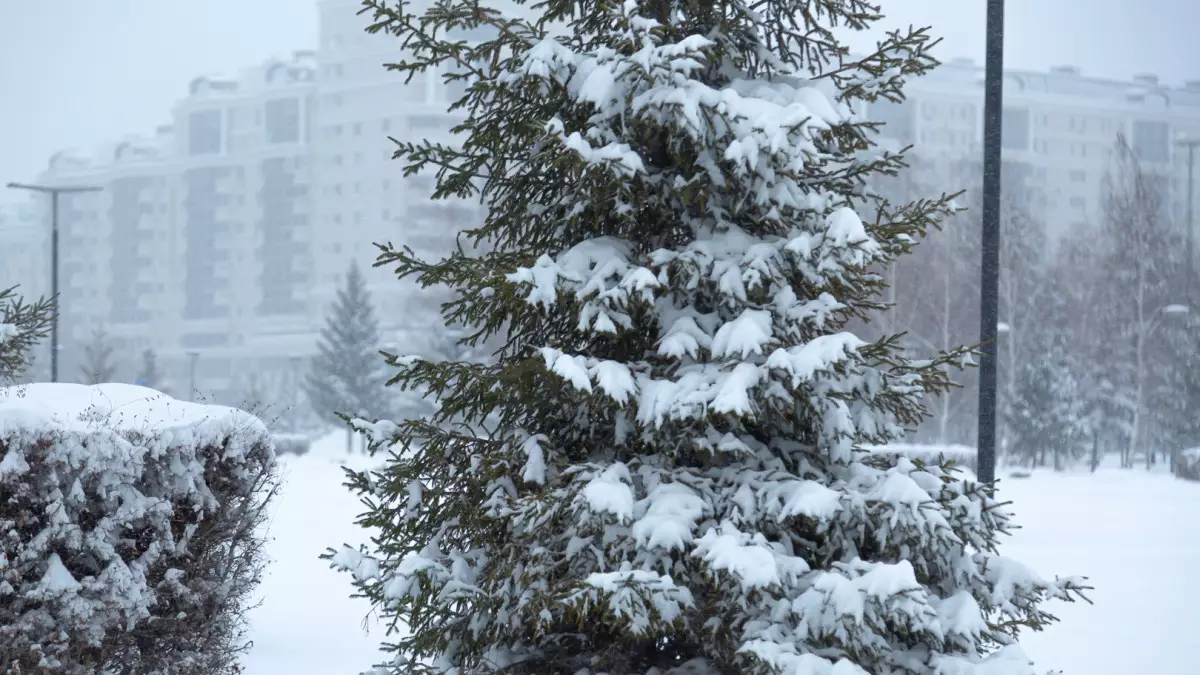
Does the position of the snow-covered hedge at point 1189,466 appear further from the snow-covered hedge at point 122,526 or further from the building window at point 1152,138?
the building window at point 1152,138

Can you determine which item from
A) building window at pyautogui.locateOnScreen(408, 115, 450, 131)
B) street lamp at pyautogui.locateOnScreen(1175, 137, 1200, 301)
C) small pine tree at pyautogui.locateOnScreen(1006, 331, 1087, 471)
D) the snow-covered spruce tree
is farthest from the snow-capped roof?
building window at pyautogui.locateOnScreen(408, 115, 450, 131)

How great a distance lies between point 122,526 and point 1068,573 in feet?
41.7

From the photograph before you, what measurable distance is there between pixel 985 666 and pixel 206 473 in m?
4.82

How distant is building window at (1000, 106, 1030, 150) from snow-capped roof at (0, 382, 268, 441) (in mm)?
123986

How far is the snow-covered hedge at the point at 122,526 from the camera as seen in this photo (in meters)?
6.68

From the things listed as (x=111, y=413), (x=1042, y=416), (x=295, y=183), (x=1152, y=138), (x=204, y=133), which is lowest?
(x=1042, y=416)

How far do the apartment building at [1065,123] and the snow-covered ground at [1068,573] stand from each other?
96500 mm

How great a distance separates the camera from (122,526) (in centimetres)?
712

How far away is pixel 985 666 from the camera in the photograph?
188 inches

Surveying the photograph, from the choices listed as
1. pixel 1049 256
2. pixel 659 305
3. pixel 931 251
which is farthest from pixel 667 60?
pixel 1049 256

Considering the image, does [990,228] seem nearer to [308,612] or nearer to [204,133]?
[308,612]

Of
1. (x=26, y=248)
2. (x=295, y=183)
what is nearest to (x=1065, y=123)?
(x=295, y=183)

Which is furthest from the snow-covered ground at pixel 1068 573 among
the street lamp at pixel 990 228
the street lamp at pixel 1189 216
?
the street lamp at pixel 1189 216

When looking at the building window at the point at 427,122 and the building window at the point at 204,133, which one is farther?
the building window at the point at 204,133
